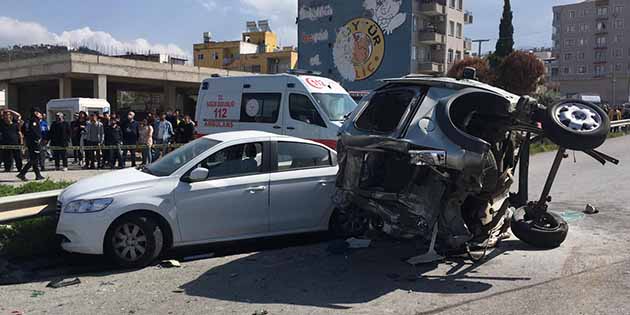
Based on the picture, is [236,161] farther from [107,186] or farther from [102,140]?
[102,140]

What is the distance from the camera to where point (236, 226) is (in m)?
6.98

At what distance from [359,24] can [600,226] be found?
5303 centimetres

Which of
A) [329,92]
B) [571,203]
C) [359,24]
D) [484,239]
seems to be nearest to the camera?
[484,239]

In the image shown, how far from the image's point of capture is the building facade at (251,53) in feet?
277

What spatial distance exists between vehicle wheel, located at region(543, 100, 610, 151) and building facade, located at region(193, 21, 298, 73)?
76.1 meters

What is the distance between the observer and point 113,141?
1725 cm

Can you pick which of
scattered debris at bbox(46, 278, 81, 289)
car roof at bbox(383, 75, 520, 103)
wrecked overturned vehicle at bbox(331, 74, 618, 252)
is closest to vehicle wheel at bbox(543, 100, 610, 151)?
wrecked overturned vehicle at bbox(331, 74, 618, 252)

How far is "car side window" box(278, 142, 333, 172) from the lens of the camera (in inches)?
291

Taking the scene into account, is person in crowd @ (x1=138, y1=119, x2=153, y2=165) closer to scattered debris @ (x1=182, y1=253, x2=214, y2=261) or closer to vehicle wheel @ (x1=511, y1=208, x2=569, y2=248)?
scattered debris @ (x1=182, y1=253, x2=214, y2=261)

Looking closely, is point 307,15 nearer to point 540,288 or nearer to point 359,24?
point 359,24

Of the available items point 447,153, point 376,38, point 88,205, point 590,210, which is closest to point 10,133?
point 88,205

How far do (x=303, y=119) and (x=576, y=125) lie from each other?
731cm

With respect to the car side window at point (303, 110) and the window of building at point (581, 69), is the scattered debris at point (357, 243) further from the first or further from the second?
the window of building at point (581, 69)

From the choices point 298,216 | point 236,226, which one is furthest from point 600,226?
point 236,226
